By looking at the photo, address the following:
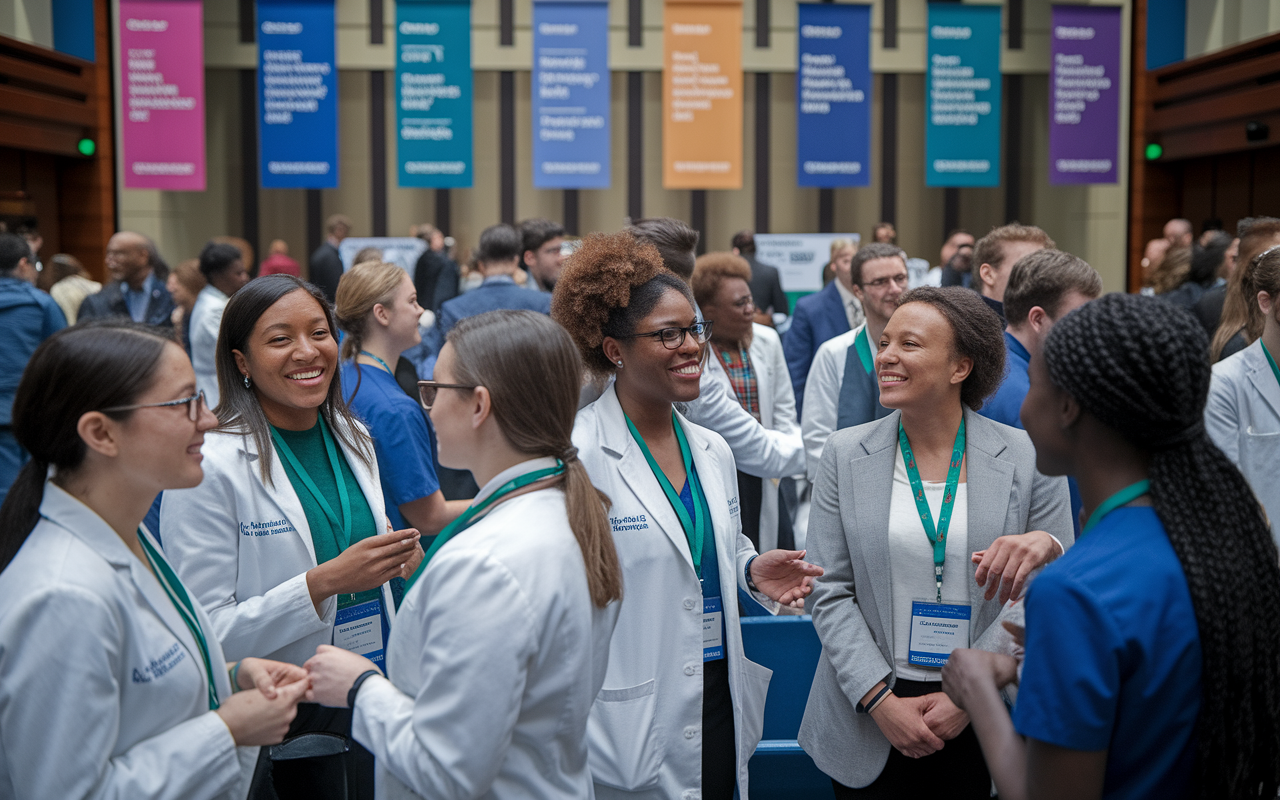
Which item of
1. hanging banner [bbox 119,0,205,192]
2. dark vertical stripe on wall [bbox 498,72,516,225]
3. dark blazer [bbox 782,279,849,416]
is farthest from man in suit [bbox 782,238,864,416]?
dark vertical stripe on wall [bbox 498,72,516,225]

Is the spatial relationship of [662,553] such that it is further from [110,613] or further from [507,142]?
[507,142]

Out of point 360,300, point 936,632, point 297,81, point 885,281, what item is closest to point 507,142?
point 297,81

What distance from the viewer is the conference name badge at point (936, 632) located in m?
2.13

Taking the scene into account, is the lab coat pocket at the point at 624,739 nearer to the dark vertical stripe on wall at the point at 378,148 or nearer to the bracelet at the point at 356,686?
the bracelet at the point at 356,686

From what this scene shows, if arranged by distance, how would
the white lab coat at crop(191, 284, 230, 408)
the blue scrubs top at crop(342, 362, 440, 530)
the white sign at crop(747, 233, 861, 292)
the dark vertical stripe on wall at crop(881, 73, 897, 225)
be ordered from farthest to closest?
the dark vertical stripe on wall at crop(881, 73, 897, 225)
the white sign at crop(747, 233, 861, 292)
the white lab coat at crop(191, 284, 230, 408)
the blue scrubs top at crop(342, 362, 440, 530)

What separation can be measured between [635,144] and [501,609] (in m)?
13.4

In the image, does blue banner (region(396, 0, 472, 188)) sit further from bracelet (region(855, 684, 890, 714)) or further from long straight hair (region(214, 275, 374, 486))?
bracelet (region(855, 684, 890, 714))

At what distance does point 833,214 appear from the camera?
48.7ft

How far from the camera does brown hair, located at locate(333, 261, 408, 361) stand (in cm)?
332

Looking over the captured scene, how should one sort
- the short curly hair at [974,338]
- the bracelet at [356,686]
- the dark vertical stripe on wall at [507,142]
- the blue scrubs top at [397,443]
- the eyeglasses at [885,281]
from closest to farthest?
1. the bracelet at [356,686]
2. the short curly hair at [974,338]
3. the blue scrubs top at [397,443]
4. the eyeglasses at [885,281]
5. the dark vertical stripe on wall at [507,142]

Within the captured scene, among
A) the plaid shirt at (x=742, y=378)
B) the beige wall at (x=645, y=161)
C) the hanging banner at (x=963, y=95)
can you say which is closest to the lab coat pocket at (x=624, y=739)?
the plaid shirt at (x=742, y=378)

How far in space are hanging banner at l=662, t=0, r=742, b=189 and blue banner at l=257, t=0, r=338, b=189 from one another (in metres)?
3.31

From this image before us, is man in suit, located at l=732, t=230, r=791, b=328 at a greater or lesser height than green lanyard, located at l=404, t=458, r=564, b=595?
greater

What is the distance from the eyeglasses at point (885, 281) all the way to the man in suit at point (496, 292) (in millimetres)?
1434
